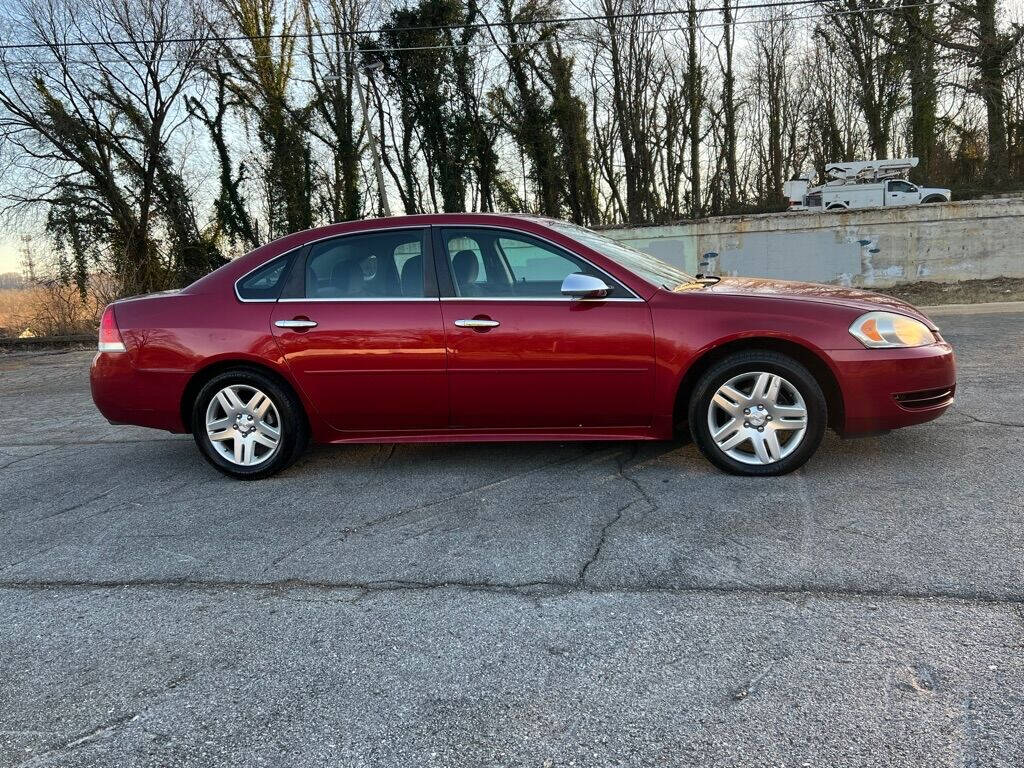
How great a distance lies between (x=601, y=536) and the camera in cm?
339

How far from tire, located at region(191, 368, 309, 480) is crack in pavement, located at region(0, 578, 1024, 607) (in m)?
1.43

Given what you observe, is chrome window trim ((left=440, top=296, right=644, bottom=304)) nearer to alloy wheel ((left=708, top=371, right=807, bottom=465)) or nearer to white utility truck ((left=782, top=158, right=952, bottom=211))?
alloy wheel ((left=708, top=371, right=807, bottom=465))

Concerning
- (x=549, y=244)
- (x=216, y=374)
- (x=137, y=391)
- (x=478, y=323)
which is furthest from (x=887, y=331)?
(x=137, y=391)

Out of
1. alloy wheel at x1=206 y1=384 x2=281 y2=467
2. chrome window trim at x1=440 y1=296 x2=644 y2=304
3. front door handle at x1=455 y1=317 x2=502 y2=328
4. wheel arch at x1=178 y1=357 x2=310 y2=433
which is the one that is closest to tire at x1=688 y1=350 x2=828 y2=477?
chrome window trim at x1=440 y1=296 x2=644 y2=304

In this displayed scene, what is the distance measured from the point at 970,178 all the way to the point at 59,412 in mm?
29893

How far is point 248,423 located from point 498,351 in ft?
5.60

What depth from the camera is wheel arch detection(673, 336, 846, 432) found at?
4.02 metres

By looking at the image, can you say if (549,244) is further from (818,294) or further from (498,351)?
(818,294)

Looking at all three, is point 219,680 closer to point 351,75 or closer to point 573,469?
point 573,469

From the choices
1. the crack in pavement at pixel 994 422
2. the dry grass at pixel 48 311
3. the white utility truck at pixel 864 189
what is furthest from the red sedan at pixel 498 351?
the white utility truck at pixel 864 189

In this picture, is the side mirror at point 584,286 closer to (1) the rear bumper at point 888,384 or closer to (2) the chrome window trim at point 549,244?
(2) the chrome window trim at point 549,244

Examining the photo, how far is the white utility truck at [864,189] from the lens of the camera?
25812mm

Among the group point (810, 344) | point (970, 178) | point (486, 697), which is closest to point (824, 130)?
point (970, 178)

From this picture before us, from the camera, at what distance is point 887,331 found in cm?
398
